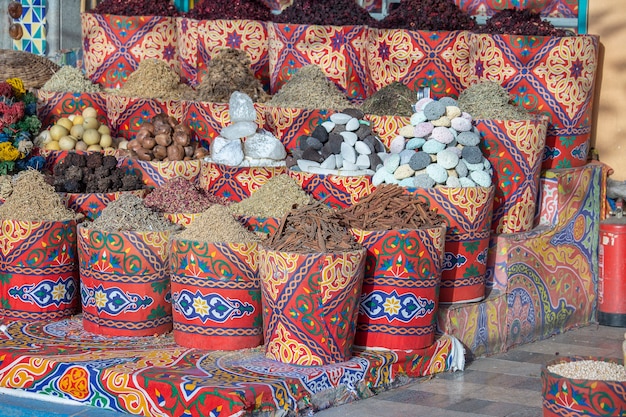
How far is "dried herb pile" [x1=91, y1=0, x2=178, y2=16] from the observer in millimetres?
8141

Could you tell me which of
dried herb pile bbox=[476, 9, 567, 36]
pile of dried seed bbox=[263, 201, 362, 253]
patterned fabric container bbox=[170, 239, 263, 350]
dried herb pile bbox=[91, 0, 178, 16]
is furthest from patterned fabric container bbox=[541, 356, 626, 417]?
dried herb pile bbox=[91, 0, 178, 16]

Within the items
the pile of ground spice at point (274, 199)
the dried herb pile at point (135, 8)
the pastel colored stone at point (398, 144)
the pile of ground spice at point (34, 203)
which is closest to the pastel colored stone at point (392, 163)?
the pastel colored stone at point (398, 144)

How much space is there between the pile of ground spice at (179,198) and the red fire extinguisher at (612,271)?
2264 mm

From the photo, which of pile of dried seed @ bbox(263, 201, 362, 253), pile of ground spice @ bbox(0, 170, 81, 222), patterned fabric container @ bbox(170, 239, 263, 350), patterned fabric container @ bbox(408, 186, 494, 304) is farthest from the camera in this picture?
pile of ground spice @ bbox(0, 170, 81, 222)

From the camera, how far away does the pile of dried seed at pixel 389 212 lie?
5.67 meters

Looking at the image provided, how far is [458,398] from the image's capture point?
5.48 m

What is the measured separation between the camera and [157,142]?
23.4 feet

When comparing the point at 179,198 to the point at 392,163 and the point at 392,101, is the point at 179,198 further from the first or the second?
the point at 392,101

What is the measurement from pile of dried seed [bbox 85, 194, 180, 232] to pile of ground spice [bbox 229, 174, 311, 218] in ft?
1.29

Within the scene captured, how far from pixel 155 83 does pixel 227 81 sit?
62cm

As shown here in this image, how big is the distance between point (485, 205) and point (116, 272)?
6.26ft

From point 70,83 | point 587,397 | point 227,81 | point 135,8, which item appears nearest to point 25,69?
point 70,83

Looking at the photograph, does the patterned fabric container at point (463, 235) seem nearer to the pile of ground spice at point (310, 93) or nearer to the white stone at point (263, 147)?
the white stone at point (263, 147)

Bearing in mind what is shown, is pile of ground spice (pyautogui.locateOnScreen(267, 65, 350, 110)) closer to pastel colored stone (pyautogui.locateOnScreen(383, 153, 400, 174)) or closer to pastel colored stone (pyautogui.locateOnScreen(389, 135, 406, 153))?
pastel colored stone (pyautogui.locateOnScreen(389, 135, 406, 153))
